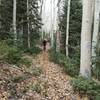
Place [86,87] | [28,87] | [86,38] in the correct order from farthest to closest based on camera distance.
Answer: [86,38]
[86,87]
[28,87]

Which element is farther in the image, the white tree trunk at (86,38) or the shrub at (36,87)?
the white tree trunk at (86,38)

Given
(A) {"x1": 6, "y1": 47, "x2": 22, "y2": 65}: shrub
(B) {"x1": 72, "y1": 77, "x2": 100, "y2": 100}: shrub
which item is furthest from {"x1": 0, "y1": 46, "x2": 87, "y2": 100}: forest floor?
(A) {"x1": 6, "y1": 47, "x2": 22, "y2": 65}: shrub

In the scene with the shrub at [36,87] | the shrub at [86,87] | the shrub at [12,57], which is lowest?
the shrub at [86,87]

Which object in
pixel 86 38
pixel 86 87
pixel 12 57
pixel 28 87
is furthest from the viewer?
pixel 12 57

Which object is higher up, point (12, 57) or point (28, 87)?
point (12, 57)

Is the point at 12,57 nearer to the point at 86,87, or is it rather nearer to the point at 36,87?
the point at 36,87

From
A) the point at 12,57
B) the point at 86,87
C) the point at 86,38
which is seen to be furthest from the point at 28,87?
the point at 86,38

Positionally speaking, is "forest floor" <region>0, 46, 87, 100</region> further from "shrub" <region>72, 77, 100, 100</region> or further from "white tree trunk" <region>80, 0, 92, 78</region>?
"white tree trunk" <region>80, 0, 92, 78</region>

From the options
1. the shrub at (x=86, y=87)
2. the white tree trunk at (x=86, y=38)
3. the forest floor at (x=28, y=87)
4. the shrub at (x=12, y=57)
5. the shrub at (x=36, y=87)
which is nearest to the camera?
the forest floor at (x=28, y=87)

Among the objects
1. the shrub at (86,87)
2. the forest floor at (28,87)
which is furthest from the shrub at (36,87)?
the shrub at (86,87)

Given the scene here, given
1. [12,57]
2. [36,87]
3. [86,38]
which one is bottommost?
[36,87]

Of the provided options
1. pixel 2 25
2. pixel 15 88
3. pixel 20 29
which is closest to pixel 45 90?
pixel 15 88

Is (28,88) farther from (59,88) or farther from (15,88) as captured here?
(59,88)

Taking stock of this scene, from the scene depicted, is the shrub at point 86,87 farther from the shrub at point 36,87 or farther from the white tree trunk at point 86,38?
the shrub at point 36,87
